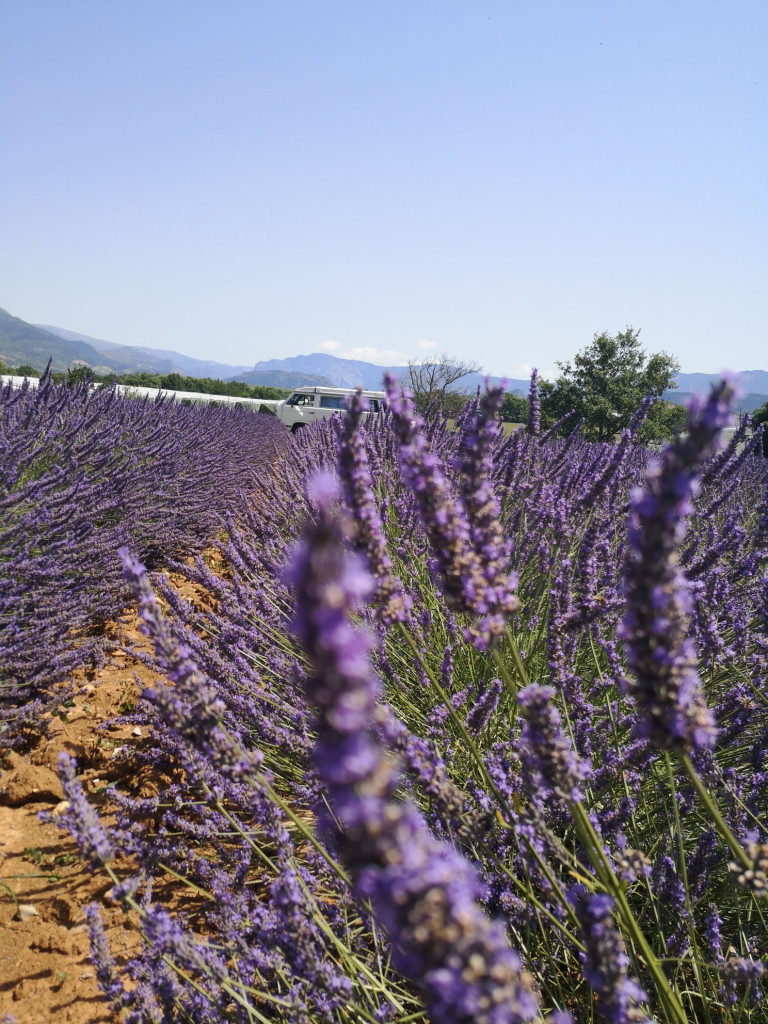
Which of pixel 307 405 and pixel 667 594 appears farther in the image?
pixel 307 405

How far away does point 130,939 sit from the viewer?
1912 millimetres

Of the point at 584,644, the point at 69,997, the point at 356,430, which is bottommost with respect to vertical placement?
the point at 69,997

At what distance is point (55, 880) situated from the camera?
2.16m

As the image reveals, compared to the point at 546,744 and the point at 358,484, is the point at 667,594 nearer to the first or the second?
the point at 546,744

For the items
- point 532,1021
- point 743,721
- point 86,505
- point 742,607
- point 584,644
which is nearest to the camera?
point 532,1021

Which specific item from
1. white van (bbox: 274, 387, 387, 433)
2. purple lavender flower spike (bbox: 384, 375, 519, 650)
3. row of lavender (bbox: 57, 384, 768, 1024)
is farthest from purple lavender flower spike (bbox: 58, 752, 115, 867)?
white van (bbox: 274, 387, 387, 433)

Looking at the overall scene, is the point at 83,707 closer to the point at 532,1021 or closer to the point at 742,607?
the point at 532,1021

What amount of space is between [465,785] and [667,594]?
1502mm

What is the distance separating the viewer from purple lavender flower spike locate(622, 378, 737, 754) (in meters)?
0.65

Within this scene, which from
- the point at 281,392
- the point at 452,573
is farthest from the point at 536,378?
the point at 281,392

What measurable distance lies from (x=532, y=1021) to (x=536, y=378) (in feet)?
9.36

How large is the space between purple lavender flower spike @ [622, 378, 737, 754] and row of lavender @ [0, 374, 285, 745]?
9.32 ft

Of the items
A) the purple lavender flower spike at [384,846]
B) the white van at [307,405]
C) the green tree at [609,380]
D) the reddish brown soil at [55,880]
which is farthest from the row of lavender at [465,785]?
the green tree at [609,380]

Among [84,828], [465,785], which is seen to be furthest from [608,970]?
[465,785]
